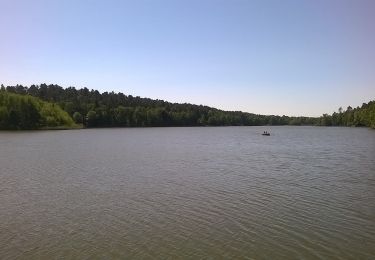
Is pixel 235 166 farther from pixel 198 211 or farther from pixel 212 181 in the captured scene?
pixel 198 211

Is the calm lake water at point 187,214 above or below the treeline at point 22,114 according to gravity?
below

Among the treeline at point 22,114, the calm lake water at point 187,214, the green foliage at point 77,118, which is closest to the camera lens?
the calm lake water at point 187,214

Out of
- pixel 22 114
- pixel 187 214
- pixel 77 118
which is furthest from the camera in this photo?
pixel 77 118

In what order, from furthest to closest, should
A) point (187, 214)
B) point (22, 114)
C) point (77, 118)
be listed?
point (77, 118) → point (22, 114) → point (187, 214)

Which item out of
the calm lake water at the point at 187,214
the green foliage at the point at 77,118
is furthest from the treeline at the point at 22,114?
the calm lake water at the point at 187,214

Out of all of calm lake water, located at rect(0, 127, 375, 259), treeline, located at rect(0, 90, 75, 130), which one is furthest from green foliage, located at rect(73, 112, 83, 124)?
calm lake water, located at rect(0, 127, 375, 259)

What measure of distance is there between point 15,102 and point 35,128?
1203 centimetres

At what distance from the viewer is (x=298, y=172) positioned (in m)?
37.2

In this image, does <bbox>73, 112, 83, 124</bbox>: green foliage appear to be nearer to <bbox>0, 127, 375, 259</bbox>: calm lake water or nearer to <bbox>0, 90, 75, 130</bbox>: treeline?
<bbox>0, 90, 75, 130</bbox>: treeline

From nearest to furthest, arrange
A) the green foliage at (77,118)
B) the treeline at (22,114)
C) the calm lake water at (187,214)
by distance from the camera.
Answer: the calm lake water at (187,214)
the treeline at (22,114)
the green foliage at (77,118)

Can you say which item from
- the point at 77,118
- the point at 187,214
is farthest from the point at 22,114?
the point at 187,214

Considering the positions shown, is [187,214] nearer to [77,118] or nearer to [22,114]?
[22,114]

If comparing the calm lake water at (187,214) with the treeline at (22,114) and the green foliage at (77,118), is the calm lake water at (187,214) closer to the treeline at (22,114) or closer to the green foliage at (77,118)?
the treeline at (22,114)

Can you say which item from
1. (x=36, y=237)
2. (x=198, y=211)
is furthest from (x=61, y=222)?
(x=198, y=211)
